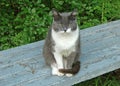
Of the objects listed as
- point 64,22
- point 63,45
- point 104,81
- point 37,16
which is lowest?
point 104,81

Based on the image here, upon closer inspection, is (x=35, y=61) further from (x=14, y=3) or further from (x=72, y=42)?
(x=14, y=3)

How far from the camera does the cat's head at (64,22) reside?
92.7 inches

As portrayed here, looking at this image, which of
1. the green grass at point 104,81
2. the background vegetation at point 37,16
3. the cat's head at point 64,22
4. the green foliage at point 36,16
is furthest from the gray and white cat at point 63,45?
the green foliage at point 36,16

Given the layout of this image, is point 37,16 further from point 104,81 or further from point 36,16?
point 104,81

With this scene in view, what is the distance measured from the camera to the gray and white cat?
239 centimetres

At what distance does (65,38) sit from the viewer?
2459mm

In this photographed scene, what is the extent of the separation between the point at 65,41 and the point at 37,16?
60.5 inches

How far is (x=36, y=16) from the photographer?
394 centimetres

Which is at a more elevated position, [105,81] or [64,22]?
[64,22]

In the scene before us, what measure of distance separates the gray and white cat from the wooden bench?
0.07m

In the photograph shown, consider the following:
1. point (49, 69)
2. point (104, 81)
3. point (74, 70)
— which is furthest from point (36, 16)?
point (74, 70)

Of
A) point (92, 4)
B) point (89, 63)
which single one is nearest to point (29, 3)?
point (92, 4)

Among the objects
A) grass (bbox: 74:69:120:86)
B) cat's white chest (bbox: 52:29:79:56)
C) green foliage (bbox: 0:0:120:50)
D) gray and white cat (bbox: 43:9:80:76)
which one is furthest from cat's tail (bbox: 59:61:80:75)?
green foliage (bbox: 0:0:120:50)

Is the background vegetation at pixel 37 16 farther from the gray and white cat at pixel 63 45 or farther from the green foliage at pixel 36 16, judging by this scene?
the gray and white cat at pixel 63 45
